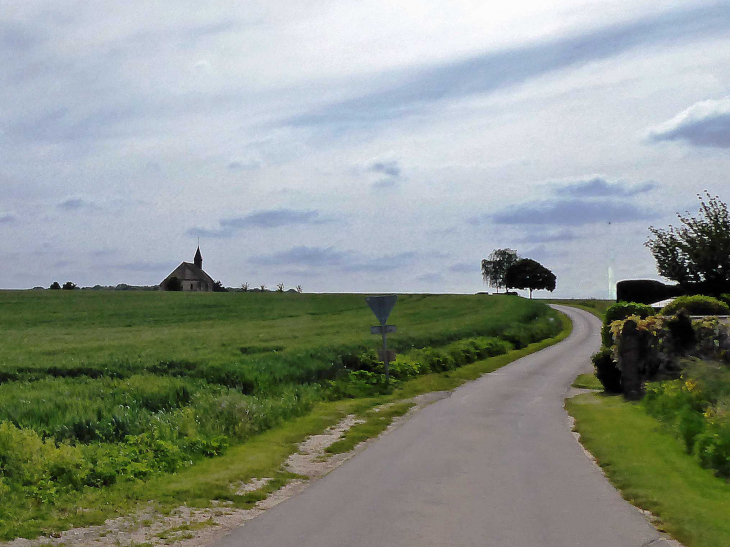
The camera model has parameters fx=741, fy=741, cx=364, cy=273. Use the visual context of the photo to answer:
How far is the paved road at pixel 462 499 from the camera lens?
890 centimetres

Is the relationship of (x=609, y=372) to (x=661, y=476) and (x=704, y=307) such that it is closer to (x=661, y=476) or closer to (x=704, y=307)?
(x=704, y=307)

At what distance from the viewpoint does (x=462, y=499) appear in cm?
1089

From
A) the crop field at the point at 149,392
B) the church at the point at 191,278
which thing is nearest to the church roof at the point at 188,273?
the church at the point at 191,278

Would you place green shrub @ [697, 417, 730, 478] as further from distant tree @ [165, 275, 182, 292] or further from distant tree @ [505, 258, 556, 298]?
distant tree @ [505, 258, 556, 298]

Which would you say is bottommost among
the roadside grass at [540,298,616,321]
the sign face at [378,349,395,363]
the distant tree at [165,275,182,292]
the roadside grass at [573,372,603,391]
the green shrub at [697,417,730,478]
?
the roadside grass at [573,372,603,391]

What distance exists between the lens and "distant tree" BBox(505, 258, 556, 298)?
157 m

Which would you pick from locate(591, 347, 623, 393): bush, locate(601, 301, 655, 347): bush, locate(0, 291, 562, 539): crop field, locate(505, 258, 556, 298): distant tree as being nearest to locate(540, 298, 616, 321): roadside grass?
locate(505, 258, 556, 298): distant tree

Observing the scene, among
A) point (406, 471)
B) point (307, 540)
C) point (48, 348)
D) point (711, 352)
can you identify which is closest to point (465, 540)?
point (307, 540)

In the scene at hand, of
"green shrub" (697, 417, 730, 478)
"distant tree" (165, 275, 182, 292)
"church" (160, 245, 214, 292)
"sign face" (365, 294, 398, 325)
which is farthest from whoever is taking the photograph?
"church" (160, 245, 214, 292)

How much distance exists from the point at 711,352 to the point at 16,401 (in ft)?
60.4

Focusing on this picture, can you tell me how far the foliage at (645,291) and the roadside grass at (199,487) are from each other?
193 ft

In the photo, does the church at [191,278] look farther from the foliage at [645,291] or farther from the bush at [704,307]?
the bush at [704,307]

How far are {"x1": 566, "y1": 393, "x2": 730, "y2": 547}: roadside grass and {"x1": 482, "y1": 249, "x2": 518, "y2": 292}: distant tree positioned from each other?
16269 cm

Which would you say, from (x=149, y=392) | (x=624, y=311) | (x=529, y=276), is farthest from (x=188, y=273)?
(x=149, y=392)
